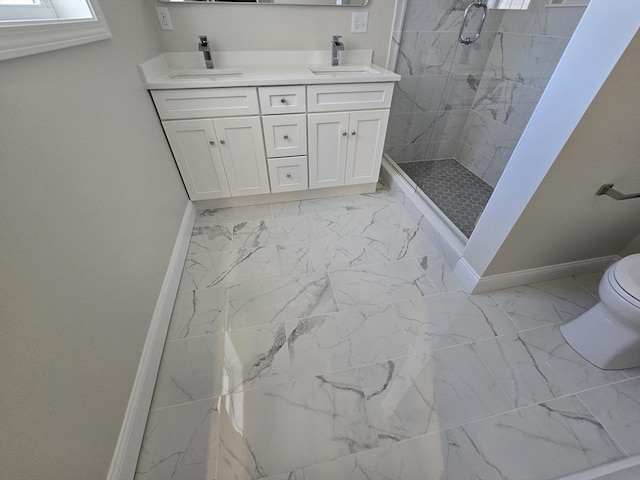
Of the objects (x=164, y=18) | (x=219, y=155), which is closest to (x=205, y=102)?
(x=219, y=155)

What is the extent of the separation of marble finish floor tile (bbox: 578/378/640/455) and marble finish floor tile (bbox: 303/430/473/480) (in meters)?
0.55

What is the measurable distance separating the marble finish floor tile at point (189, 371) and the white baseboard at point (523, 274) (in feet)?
4.10

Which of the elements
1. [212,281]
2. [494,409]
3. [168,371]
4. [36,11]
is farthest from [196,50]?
[494,409]

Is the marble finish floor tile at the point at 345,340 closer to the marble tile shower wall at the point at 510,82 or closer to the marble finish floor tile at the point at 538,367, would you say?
the marble finish floor tile at the point at 538,367

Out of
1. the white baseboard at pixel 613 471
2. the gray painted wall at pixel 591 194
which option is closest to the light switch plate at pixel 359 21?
the gray painted wall at pixel 591 194

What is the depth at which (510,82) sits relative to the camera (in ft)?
6.73

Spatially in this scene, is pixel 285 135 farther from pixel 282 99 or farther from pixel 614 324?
pixel 614 324

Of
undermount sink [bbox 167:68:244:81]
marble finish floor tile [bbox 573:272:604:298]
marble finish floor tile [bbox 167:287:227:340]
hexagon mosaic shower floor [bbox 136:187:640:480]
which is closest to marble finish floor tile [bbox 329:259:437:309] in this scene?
hexagon mosaic shower floor [bbox 136:187:640:480]

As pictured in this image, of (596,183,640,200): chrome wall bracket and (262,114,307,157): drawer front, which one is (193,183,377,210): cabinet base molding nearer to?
(262,114,307,157): drawer front

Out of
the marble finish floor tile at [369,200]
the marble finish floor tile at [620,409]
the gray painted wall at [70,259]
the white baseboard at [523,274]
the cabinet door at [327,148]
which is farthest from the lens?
the marble finish floor tile at [369,200]

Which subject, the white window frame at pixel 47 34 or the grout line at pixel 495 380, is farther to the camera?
the grout line at pixel 495 380

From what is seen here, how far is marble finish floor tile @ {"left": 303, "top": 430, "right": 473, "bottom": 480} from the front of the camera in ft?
2.90

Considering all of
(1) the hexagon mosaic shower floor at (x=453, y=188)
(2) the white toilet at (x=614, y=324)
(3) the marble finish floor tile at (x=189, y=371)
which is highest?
(2) the white toilet at (x=614, y=324)

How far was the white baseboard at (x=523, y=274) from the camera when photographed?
4.59 feet
